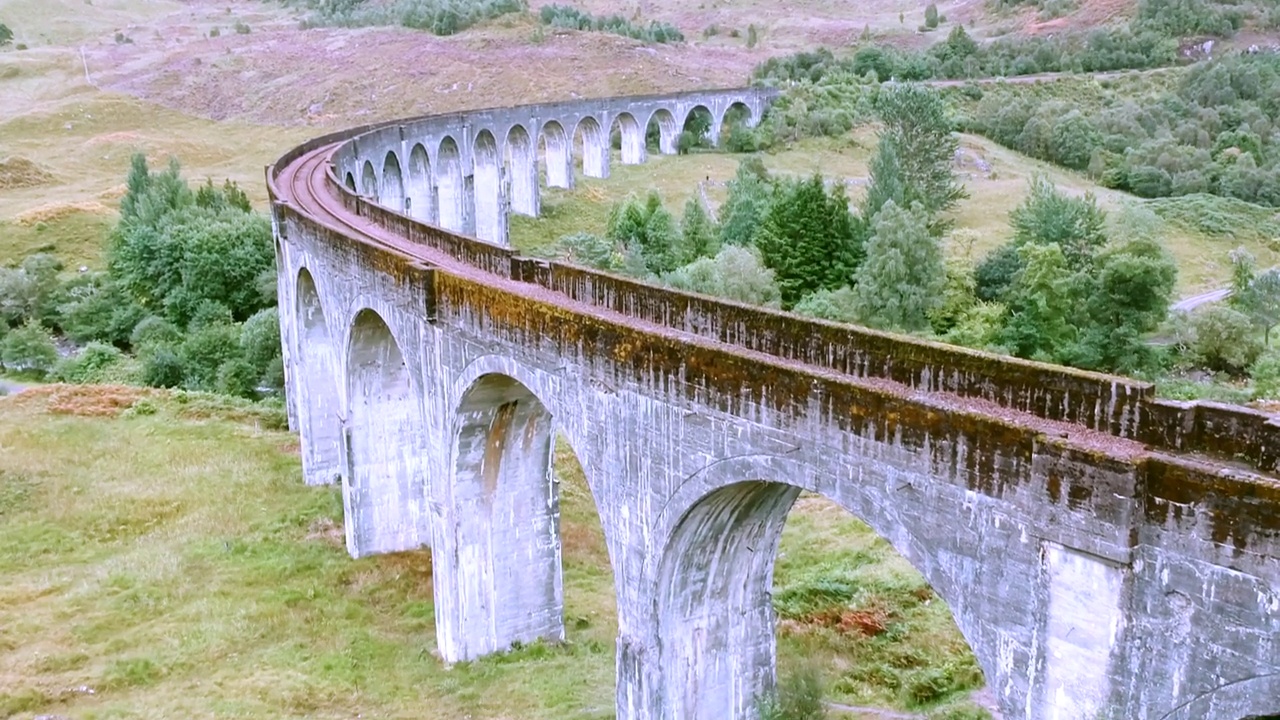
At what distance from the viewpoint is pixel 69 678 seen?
2162 cm

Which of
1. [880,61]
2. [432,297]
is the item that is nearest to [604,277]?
[432,297]

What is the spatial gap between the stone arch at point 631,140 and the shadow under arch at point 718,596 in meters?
72.3

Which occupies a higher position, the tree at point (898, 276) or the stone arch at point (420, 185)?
the stone arch at point (420, 185)

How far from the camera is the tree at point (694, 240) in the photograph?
55.2m

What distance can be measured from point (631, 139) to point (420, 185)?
2876cm

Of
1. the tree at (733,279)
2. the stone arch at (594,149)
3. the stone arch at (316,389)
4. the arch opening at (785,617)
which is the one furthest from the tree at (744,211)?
the arch opening at (785,617)

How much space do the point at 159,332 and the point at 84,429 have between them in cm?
1389

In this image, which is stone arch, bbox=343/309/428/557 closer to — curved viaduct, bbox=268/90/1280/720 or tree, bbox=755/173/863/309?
curved viaduct, bbox=268/90/1280/720

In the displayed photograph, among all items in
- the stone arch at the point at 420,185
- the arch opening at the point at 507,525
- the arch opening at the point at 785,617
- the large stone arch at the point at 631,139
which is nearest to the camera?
the arch opening at the point at 785,617

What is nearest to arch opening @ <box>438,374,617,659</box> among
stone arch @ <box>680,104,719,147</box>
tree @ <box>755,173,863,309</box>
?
tree @ <box>755,173,863,309</box>

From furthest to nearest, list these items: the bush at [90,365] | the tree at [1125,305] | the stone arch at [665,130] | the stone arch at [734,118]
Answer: the stone arch at [734,118] < the stone arch at [665,130] < the bush at [90,365] < the tree at [1125,305]

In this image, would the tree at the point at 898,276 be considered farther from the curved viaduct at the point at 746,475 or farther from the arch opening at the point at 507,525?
the arch opening at the point at 507,525

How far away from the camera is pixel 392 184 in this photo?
5919 centimetres

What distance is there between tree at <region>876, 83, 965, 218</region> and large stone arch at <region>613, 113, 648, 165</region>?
27.1 metres
